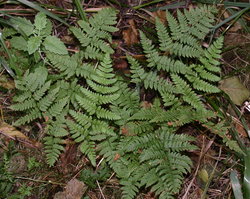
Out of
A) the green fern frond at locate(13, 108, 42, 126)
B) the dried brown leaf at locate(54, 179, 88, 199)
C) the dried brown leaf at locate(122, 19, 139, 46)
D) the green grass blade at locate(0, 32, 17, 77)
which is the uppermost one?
the dried brown leaf at locate(122, 19, 139, 46)

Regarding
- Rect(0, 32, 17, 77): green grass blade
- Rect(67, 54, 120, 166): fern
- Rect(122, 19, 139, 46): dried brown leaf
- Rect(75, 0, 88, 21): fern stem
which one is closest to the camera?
Rect(67, 54, 120, 166): fern

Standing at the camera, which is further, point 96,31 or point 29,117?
point 96,31

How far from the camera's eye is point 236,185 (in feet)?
11.1

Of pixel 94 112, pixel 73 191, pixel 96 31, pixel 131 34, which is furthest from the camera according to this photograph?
pixel 131 34

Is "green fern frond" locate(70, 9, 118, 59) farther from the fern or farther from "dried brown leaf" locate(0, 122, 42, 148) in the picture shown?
"dried brown leaf" locate(0, 122, 42, 148)

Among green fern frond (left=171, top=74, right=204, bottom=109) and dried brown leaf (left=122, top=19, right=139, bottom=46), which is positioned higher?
dried brown leaf (left=122, top=19, right=139, bottom=46)

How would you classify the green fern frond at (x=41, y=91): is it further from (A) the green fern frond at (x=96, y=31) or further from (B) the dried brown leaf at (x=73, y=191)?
(B) the dried brown leaf at (x=73, y=191)


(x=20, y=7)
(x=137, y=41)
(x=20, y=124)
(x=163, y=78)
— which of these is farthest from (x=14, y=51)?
(x=163, y=78)

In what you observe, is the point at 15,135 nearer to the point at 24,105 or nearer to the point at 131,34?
the point at 24,105

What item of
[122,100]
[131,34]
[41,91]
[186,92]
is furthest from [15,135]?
[186,92]

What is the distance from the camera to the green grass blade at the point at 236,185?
3.36 meters

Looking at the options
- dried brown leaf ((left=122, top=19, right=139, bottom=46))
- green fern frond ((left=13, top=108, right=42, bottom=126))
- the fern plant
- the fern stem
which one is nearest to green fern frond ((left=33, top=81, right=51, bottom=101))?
the fern plant

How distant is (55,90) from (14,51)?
2.13ft

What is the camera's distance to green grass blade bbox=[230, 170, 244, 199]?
11.0ft
